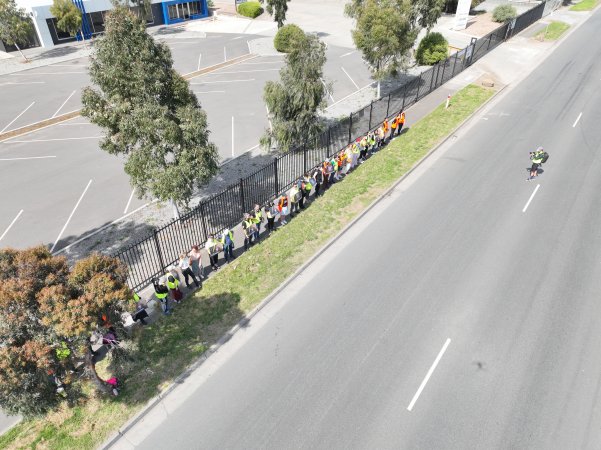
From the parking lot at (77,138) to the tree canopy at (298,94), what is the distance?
3.12 m

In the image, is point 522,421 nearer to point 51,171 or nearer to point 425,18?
point 51,171

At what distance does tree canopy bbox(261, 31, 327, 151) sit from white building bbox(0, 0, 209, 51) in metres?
34.5

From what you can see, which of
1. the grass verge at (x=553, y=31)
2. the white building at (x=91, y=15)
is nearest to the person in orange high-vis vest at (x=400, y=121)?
the grass verge at (x=553, y=31)

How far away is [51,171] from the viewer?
19047 millimetres

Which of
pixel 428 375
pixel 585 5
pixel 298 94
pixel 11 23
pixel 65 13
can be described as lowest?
pixel 428 375

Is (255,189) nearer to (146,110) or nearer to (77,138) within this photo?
(146,110)

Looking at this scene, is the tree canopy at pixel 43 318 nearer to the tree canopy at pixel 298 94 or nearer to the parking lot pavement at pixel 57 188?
the parking lot pavement at pixel 57 188

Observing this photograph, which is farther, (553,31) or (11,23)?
(553,31)

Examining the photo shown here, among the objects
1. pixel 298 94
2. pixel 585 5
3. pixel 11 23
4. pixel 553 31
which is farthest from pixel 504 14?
pixel 11 23

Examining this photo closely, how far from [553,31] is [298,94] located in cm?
3612

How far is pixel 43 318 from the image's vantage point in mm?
6984

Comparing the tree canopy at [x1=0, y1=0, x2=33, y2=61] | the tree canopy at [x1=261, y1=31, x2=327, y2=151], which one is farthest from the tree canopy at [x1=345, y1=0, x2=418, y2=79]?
the tree canopy at [x1=0, y1=0, x2=33, y2=61]

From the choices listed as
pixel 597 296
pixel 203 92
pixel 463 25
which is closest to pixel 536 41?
pixel 463 25

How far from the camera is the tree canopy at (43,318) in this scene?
6727mm
